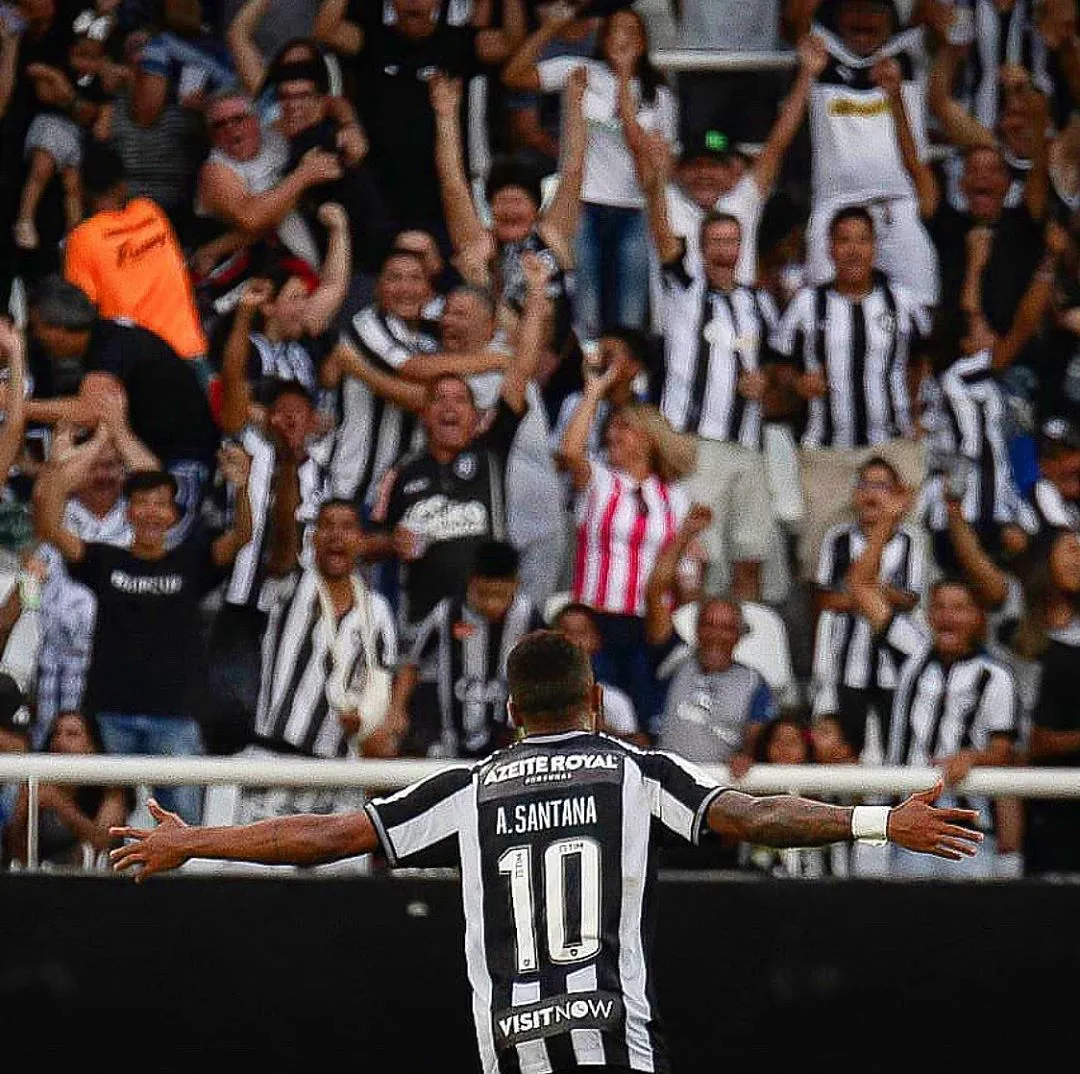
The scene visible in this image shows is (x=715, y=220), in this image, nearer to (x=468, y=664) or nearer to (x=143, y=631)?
(x=468, y=664)

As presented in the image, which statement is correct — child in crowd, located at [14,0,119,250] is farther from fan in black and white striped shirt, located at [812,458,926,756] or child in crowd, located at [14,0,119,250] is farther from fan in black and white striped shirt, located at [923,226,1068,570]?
fan in black and white striped shirt, located at [923,226,1068,570]

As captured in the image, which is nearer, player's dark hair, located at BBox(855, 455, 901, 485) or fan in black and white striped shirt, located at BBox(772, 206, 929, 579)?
player's dark hair, located at BBox(855, 455, 901, 485)

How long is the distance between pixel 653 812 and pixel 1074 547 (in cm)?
495

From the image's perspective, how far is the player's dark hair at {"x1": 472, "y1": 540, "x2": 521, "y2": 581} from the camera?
10.0 m

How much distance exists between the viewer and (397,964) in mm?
8758

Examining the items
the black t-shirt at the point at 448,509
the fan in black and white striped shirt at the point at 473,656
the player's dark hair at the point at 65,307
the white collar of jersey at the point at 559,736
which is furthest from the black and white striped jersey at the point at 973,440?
the white collar of jersey at the point at 559,736

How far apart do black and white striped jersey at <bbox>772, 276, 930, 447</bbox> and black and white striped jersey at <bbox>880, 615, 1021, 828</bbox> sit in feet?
4.62

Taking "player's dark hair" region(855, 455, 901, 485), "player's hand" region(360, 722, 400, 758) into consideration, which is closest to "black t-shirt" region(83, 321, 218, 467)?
"player's hand" region(360, 722, 400, 758)

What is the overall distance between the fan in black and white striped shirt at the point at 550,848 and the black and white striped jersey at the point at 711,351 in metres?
5.28

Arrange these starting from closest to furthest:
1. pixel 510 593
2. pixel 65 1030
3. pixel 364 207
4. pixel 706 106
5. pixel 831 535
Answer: pixel 65 1030 < pixel 510 593 < pixel 831 535 < pixel 364 207 < pixel 706 106

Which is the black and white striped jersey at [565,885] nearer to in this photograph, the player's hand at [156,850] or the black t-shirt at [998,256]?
the player's hand at [156,850]

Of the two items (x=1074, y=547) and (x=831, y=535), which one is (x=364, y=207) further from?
(x=1074, y=547)

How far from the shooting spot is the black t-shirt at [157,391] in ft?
34.4

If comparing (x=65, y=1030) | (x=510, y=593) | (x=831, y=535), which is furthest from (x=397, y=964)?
(x=831, y=535)
